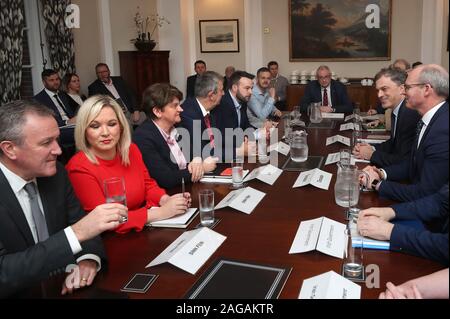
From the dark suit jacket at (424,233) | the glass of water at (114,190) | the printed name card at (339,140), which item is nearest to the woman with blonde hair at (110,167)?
the glass of water at (114,190)

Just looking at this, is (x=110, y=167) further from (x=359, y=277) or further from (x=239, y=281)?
(x=359, y=277)

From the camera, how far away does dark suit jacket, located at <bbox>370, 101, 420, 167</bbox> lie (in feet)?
9.88

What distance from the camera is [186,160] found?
3.31 metres

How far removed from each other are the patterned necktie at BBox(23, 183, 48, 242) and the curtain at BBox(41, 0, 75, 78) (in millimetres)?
4975

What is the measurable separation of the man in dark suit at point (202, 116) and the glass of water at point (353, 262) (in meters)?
2.06

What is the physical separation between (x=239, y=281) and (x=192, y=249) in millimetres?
297

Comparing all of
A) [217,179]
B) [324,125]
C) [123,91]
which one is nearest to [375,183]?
[217,179]

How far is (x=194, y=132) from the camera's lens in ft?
11.9

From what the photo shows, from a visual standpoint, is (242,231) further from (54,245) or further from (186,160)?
(186,160)

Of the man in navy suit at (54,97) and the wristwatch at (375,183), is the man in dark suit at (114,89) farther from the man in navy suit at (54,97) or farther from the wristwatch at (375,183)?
the wristwatch at (375,183)

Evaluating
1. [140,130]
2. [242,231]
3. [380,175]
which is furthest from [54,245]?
[380,175]

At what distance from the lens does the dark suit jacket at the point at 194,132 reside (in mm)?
3479

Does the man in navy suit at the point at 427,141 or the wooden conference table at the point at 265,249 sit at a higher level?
the man in navy suit at the point at 427,141

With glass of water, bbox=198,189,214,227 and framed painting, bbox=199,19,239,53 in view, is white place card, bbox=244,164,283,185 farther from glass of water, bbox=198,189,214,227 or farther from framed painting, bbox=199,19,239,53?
framed painting, bbox=199,19,239,53
